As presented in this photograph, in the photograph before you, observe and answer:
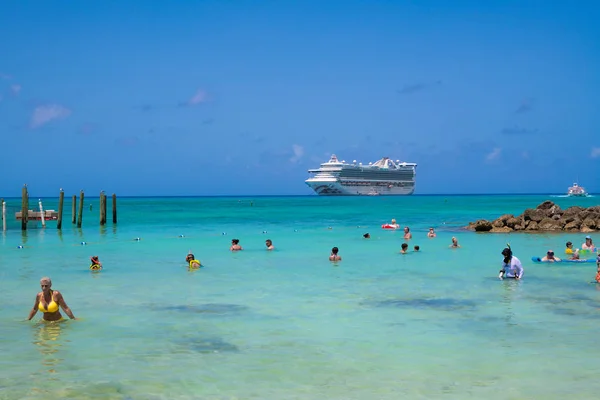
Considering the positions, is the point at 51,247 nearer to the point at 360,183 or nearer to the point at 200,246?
the point at 200,246

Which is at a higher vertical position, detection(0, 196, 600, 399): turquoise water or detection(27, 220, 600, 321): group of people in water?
detection(27, 220, 600, 321): group of people in water

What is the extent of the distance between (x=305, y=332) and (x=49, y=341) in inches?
165

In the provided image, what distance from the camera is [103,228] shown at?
42625mm

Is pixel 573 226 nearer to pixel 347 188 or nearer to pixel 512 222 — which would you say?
pixel 512 222

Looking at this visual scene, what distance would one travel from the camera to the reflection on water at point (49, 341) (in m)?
9.44

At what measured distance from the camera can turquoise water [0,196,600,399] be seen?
8430mm

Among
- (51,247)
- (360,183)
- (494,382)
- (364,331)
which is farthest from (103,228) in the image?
(360,183)

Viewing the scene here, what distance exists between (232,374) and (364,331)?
10.5 feet

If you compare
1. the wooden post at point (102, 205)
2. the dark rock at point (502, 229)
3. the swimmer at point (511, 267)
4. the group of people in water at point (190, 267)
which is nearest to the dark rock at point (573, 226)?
the dark rock at point (502, 229)

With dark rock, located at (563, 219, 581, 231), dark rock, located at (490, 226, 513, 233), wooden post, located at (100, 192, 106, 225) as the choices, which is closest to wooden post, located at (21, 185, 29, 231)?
wooden post, located at (100, 192, 106, 225)

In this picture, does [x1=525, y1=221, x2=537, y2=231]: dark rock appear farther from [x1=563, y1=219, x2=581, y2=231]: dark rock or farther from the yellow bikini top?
the yellow bikini top

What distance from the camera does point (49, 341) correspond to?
34.8ft

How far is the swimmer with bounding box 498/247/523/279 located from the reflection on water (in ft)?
35.5

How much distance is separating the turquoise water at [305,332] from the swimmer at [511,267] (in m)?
0.45
